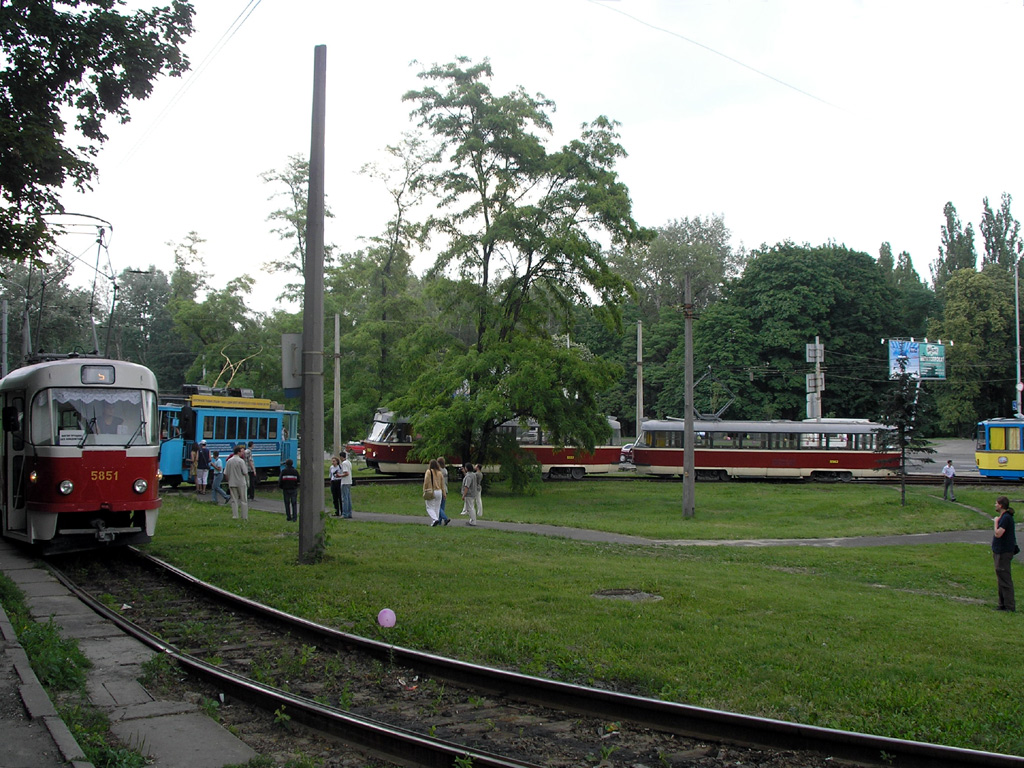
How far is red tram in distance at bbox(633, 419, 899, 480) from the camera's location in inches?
1635

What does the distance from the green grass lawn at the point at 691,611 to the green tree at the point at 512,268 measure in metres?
9.47

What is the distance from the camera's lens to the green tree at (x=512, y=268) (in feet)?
100

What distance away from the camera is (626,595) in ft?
37.8

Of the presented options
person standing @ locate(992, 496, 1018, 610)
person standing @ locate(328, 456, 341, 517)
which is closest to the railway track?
person standing @ locate(992, 496, 1018, 610)

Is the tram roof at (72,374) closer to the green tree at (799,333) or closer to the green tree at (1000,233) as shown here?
the green tree at (799,333)

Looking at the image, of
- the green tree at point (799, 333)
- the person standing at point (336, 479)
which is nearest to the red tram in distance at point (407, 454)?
the person standing at point (336, 479)

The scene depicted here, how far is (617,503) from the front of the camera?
30.7m

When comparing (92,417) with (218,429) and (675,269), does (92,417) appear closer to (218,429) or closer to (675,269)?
(218,429)

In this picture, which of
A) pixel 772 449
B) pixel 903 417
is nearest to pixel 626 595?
pixel 903 417

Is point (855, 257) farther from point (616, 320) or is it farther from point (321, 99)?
point (321, 99)

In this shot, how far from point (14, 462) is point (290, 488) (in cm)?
715

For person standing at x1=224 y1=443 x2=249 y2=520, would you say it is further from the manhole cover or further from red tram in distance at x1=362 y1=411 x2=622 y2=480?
red tram in distance at x1=362 y1=411 x2=622 y2=480

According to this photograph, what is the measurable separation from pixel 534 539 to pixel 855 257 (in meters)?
59.4

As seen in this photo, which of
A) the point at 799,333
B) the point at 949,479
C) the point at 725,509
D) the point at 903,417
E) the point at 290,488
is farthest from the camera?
the point at 799,333
